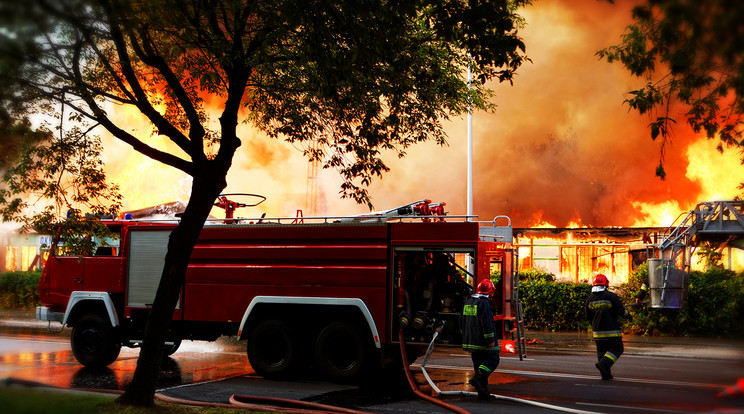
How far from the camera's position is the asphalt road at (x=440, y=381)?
8961 millimetres

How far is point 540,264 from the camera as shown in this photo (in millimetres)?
25609

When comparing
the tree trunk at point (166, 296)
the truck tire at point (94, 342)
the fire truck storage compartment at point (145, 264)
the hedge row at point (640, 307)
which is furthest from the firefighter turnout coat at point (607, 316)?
the truck tire at point (94, 342)

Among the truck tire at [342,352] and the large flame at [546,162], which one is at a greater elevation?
the large flame at [546,162]

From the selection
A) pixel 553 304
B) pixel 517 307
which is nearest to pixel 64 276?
pixel 517 307

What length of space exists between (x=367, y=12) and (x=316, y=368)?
574cm

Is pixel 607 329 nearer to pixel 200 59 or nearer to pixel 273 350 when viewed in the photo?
pixel 273 350

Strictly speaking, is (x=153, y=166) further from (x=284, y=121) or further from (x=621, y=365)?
(x=621, y=365)

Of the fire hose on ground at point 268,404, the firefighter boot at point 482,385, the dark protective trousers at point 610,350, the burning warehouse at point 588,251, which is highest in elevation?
the burning warehouse at point 588,251

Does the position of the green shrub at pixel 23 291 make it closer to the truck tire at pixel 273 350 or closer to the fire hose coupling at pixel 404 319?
the truck tire at pixel 273 350

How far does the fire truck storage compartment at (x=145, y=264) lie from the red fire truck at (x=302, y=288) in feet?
0.06

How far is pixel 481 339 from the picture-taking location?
946 centimetres

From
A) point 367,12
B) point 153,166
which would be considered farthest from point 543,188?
point 367,12

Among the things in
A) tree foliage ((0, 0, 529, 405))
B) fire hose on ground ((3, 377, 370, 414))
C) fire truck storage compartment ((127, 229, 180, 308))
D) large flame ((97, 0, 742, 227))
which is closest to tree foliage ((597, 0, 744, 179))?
tree foliage ((0, 0, 529, 405))

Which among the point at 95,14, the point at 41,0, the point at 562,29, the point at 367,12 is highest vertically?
the point at 562,29
